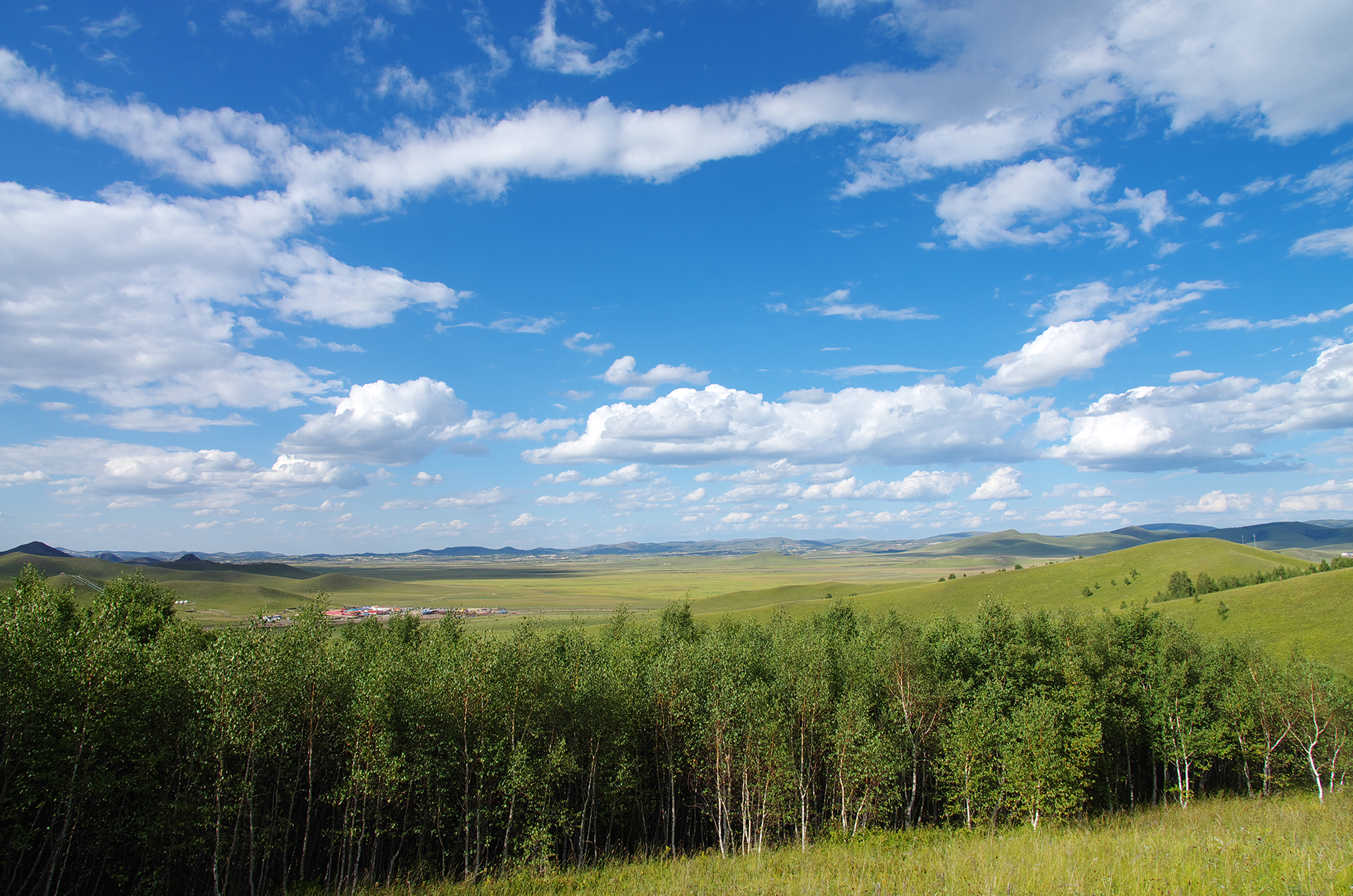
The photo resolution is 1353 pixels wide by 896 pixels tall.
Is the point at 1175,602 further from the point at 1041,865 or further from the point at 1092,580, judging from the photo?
the point at 1041,865

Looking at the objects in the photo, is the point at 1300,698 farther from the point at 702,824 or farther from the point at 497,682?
the point at 497,682

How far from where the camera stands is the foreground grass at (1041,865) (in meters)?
15.1

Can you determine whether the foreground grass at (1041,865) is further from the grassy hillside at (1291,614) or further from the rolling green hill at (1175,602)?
the grassy hillside at (1291,614)

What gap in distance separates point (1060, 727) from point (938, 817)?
12144mm

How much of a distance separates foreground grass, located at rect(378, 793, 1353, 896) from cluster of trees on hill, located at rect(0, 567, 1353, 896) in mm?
4141

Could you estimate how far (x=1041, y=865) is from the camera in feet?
60.3

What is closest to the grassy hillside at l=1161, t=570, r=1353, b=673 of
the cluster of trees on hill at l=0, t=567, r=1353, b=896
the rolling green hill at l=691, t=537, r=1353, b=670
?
the rolling green hill at l=691, t=537, r=1353, b=670

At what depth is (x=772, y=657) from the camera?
5372 cm

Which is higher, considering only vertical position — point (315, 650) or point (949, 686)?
point (315, 650)

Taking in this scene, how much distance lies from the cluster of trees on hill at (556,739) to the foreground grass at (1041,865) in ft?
13.6

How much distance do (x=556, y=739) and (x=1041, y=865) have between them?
26.2 m

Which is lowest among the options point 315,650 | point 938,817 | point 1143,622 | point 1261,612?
point 938,817

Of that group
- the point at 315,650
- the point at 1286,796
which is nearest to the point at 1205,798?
the point at 1286,796

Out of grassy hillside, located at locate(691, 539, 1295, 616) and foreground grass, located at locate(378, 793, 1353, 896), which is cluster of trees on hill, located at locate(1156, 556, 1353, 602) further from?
foreground grass, located at locate(378, 793, 1353, 896)
